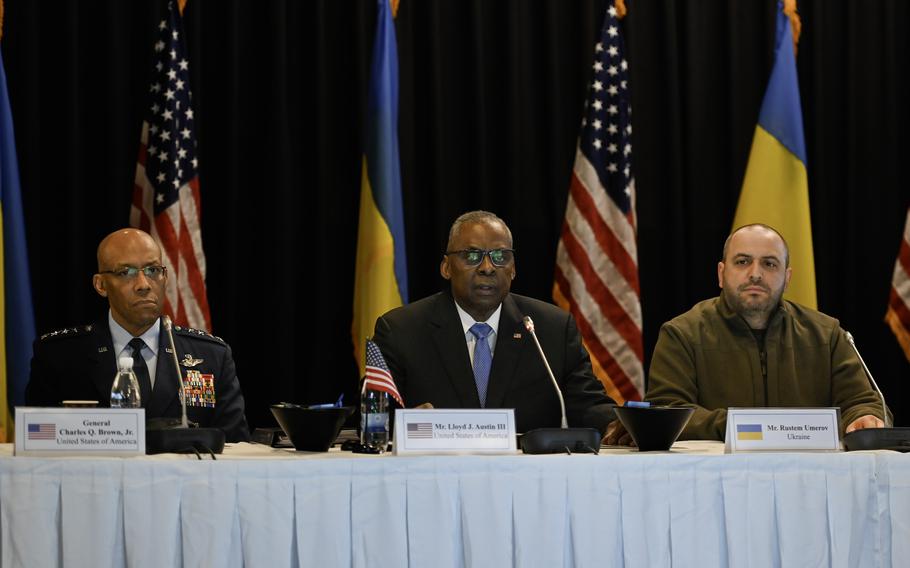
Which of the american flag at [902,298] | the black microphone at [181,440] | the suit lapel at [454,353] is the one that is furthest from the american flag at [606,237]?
the black microphone at [181,440]

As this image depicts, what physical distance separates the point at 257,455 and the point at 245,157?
3222 mm

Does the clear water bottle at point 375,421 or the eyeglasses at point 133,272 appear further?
the eyeglasses at point 133,272

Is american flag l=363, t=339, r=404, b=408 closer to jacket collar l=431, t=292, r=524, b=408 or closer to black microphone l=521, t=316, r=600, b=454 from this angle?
black microphone l=521, t=316, r=600, b=454

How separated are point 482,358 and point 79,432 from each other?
172cm

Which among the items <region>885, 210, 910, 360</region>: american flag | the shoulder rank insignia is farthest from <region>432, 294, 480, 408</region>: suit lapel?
<region>885, 210, 910, 360</region>: american flag

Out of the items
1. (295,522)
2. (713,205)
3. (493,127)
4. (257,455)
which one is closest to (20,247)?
(493,127)

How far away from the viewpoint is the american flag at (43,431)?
273cm

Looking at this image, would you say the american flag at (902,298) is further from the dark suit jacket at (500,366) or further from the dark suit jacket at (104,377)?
the dark suit jacket at (104,377)

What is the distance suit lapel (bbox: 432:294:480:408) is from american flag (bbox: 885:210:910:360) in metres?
2.78

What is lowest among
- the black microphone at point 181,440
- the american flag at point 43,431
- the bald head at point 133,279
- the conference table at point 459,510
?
the conference table at point 459,510

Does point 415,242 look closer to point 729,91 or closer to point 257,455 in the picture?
point 729,91

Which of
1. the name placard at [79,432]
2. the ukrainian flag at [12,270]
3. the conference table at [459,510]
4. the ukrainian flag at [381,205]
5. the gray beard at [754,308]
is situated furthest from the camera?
the ukrainian flag at [381,205]

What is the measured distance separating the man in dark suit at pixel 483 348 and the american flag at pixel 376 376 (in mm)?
932

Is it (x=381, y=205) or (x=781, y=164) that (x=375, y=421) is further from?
(x=781, y=164)
